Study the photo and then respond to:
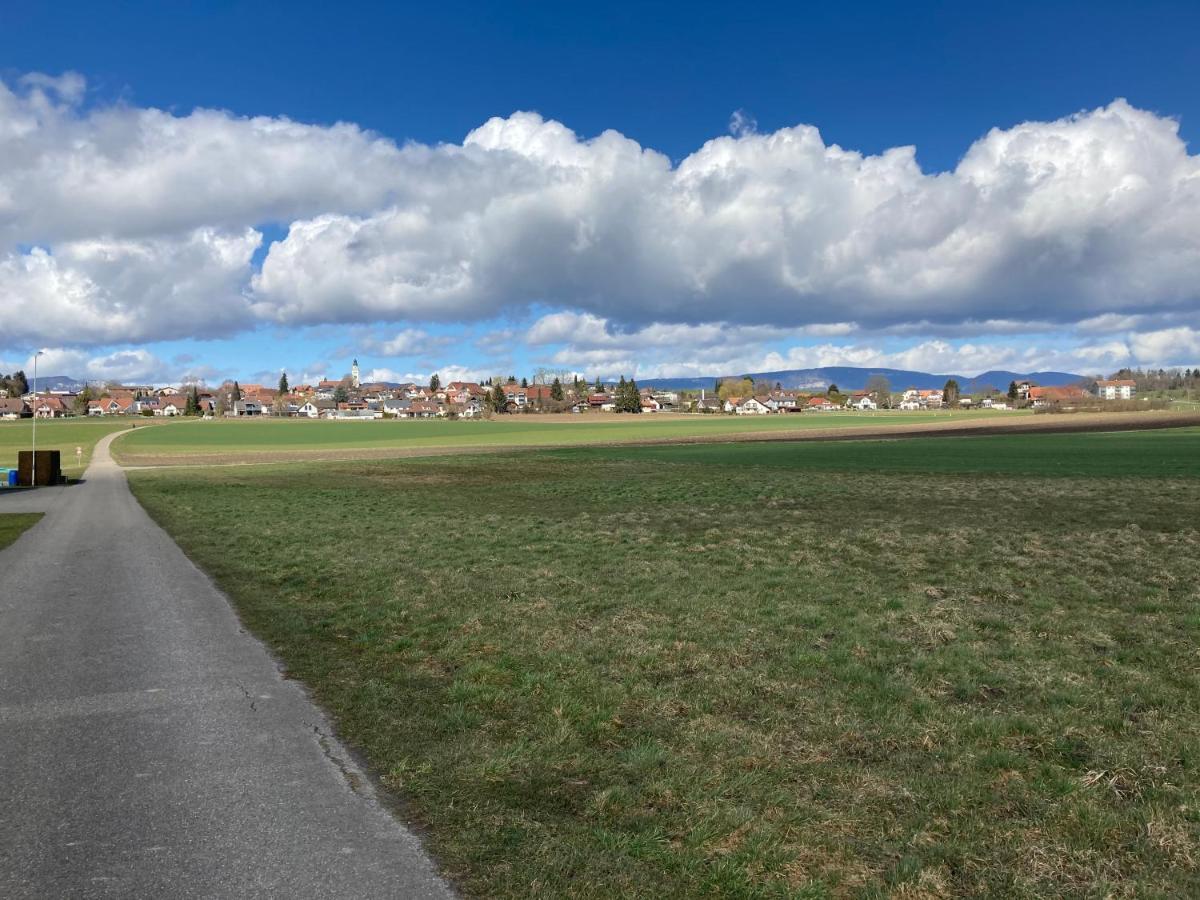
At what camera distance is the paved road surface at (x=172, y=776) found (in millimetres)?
5152

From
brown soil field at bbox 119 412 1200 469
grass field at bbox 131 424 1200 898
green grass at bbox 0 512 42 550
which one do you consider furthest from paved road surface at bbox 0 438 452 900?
brown soil field at bbox 119 412 1200 469

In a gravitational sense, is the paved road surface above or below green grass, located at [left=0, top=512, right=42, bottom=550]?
above

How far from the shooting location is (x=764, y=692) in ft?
29.3

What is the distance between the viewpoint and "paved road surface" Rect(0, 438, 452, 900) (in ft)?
16.9

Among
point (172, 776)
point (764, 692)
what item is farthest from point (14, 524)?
point (764, 692)

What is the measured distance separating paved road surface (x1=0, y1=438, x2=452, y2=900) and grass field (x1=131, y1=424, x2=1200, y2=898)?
490mm

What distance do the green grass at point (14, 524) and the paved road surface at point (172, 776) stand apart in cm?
1144

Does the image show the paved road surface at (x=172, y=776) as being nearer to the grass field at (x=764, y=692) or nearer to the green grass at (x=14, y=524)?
the grass field at (x=764, y=692)

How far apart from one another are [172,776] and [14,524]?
23449 millimetres

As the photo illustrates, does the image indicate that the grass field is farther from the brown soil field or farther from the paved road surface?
the brown soil field

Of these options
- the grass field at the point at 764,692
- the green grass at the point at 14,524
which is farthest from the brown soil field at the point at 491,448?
the grass field at the point at 764,692

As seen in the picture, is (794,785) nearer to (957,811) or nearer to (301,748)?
(957,811)

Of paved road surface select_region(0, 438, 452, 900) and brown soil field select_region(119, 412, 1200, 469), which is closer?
paved road surface select_region(0, 438, 452, 900)

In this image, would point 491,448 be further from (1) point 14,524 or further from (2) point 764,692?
(2) point 764,692
